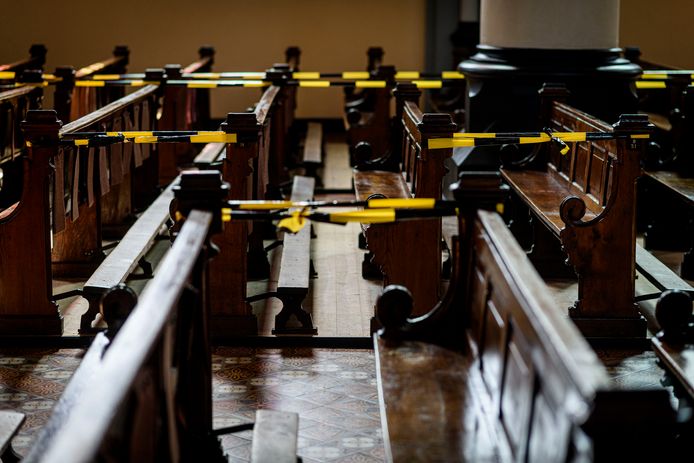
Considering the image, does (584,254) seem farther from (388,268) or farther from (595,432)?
(595,432)

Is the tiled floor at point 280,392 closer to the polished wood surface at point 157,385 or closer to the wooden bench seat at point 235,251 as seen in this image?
the wooden bench seat at point 235,251

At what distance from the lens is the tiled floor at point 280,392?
435cm

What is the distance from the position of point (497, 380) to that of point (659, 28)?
10.5 m

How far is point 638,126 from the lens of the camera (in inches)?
212

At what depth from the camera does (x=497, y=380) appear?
306cm

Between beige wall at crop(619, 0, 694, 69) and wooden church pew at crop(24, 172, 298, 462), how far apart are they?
10.0 metres

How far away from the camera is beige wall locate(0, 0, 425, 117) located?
498 inches

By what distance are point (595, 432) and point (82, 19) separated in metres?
11.6

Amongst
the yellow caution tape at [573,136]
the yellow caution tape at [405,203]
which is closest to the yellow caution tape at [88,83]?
the yellow caution tape at [573,136]

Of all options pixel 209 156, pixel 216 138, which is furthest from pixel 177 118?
pixel 216 138

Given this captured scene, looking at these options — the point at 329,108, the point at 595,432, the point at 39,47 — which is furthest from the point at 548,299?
the point at 329,108

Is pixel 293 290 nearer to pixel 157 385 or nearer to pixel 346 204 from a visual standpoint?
pixel 346 204

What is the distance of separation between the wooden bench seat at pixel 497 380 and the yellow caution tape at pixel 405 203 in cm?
33

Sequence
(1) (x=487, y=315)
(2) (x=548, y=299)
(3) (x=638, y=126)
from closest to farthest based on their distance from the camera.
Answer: (2) (x=548, y=299) → (1) (x=487, y=315) → (3) (x=638, y=126)
